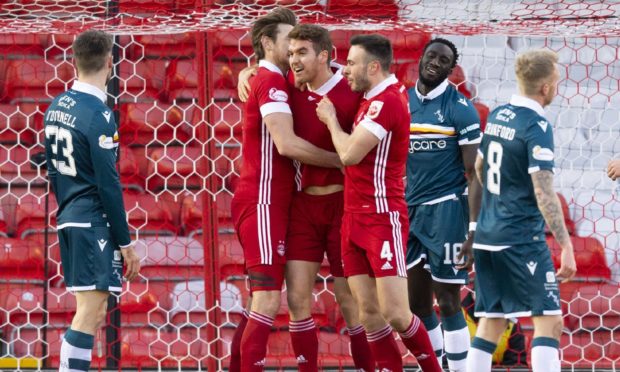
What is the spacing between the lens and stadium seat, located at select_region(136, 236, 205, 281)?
8.23m

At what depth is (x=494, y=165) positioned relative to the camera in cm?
581

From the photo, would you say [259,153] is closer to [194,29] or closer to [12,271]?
[194,29]

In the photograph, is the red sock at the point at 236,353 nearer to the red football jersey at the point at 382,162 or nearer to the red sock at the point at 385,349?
the red sock at the point at 385,349

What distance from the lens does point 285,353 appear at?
793 cm

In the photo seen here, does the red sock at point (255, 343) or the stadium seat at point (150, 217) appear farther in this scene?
the stadium seat at point (150, 217)

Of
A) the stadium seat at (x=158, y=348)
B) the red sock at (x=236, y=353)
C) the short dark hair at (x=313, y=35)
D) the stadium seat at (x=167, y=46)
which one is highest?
the stadium seat at (x=167, y=46)

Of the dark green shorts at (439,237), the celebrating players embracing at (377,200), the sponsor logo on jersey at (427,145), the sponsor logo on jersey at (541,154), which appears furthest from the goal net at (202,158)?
the sponsor logo on jersey at (541,154)

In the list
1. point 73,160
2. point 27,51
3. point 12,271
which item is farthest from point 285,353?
point 27,51

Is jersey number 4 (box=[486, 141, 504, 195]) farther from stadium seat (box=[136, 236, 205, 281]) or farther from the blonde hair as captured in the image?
stadium seat (box=[136, 236, 205, 281])

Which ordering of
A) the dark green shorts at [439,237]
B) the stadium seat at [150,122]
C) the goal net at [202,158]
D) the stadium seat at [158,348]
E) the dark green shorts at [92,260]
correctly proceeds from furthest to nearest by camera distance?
1. the stadium seat at [150,122]
2. the stadium seat at [158,348]
3. the goal net at [202,158]
4. the dark green shorts at [439,237]
5. the dark green shorts at [92,260]

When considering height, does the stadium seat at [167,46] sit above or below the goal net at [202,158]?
above

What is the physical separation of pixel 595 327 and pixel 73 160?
12.7 ft

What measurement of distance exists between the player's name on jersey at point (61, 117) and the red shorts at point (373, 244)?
1.39 meters

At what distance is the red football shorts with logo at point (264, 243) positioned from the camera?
598cm
